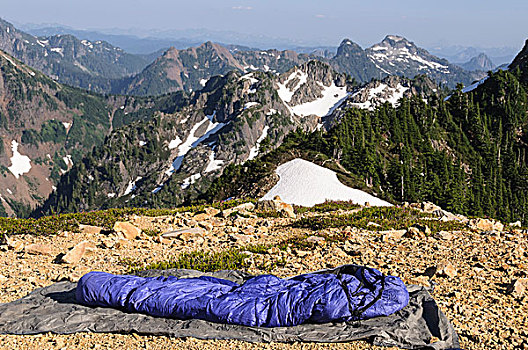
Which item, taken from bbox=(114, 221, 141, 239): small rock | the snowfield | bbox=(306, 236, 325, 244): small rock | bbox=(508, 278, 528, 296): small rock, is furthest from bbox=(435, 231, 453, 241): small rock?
the snowfield

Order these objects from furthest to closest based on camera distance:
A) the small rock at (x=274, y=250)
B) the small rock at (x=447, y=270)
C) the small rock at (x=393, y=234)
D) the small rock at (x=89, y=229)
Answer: the small rock at (x=89, y=229) → the small rock at (x=393, y=234) → the small rock at (x=274, y=250) → the small rock at (x=447, y=270)

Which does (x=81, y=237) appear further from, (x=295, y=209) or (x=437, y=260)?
(x=437, y=260)

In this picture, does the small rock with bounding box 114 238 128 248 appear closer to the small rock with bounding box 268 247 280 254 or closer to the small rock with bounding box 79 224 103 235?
the small rock with bounding box 79 224 103 235

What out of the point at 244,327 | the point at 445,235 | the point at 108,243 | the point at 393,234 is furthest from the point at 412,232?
the point at 108,243

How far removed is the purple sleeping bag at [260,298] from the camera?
31.5ft

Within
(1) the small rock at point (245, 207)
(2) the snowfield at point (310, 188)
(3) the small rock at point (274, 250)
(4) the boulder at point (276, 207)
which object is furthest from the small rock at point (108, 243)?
(2) the snowfield at point (310, 188)

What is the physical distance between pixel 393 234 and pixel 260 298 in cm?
911

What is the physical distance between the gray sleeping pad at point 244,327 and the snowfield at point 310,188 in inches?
911

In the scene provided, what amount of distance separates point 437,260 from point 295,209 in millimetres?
11805

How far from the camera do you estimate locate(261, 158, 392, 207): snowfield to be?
114 feet

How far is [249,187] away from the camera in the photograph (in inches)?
1633

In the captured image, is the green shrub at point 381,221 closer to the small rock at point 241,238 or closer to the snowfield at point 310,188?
the small rock at point 241,238

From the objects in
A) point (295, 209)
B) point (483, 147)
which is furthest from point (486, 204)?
point (295, 209)

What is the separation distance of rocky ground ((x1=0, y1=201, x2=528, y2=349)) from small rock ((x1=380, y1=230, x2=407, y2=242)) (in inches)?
1.9
